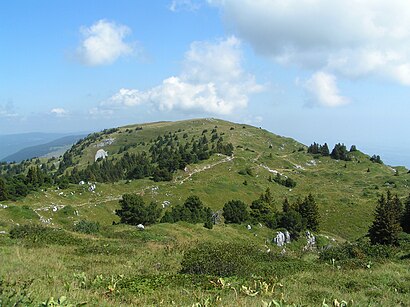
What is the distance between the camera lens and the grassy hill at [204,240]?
426 inches

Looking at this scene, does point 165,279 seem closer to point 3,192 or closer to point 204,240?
point 204,240

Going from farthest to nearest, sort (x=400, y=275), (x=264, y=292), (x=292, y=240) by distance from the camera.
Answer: (x=292, y=240), (x=400, y=275), (x=264, y=292)

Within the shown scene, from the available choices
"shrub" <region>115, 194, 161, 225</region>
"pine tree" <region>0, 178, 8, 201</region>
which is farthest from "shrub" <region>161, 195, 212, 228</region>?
"pine tree" <region>0, 178, 8, 201</region>

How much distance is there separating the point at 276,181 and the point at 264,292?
87.1 metres

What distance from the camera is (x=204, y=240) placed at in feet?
109

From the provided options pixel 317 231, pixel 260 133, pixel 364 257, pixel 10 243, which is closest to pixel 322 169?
pixel 260 133

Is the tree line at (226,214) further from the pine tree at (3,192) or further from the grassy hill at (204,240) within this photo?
the pine tree at (3,192)

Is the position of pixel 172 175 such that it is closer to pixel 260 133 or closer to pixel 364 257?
pixel 364 257

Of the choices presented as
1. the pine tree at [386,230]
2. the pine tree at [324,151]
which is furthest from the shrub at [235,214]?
the pine tree at [324,151]

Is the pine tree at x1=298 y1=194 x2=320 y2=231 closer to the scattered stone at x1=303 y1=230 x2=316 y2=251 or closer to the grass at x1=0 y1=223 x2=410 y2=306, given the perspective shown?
the scattered stone at x1=303 y1=230 x2=316 y2=251

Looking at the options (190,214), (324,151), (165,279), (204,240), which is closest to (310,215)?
(190,214)

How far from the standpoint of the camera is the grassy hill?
10828 millimetres

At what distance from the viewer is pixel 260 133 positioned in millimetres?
169375

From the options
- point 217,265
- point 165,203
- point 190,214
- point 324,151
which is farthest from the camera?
point 324,151
